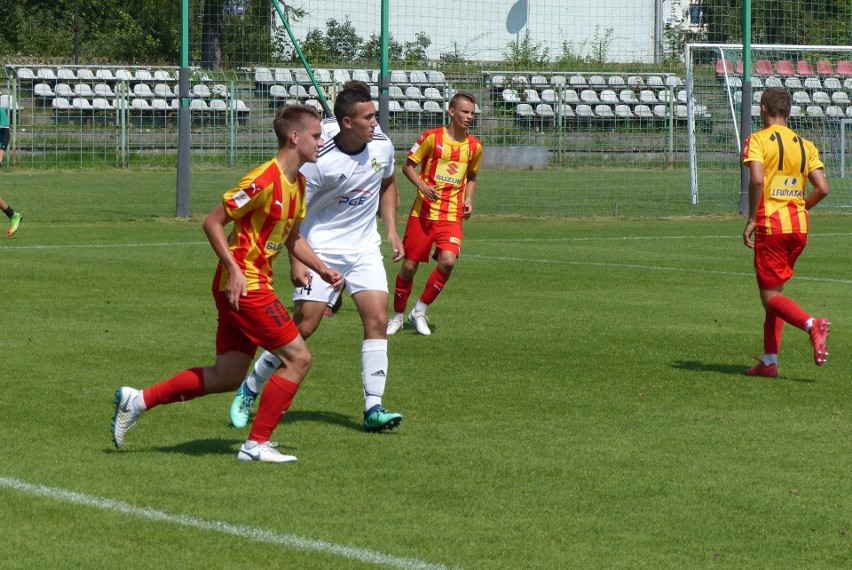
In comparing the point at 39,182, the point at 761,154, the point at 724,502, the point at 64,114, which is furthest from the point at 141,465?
the point at 64,114

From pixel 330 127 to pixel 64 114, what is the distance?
32768mm

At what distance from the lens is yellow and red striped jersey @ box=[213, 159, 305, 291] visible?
671cm

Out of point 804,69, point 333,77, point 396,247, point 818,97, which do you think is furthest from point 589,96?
A: point 396,247

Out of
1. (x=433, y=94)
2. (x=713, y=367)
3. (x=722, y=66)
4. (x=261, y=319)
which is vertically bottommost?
(x=713, y=367)

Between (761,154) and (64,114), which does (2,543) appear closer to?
(761,154)

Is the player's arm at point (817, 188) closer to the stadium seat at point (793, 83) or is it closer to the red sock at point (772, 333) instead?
the red sock at point (772, 333)

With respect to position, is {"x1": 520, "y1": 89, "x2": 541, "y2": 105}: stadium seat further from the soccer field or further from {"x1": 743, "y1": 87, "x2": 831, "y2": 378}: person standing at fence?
{"x1": 743, "y1": 87, "x2": 831, "y2": 378}: person standing at fence

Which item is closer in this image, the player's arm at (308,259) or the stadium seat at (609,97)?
the player's arm at (308,259)

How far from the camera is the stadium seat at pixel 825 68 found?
32375 mm

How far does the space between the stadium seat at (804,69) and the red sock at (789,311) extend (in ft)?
74.4

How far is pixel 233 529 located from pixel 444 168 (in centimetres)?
744

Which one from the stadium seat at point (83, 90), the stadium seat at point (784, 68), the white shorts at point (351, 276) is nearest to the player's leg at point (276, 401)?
the white shorts at point (351, 276)

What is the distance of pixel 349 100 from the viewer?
7.94 metres

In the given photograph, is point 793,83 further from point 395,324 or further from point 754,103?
point 395,324
